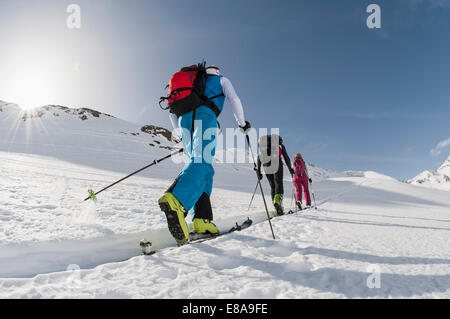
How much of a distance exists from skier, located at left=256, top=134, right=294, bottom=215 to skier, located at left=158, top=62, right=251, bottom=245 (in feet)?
8.63

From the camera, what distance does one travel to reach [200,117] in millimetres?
2627

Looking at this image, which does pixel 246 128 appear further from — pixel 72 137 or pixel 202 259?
pixel 72 137

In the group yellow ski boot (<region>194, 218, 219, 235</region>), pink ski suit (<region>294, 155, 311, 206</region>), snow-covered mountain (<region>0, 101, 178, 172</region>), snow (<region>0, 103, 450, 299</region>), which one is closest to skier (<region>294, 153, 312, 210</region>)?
pink ski suit (<region>294, 155, 311, 206</region>)

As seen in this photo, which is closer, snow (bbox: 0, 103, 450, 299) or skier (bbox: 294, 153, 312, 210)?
snow (bbox: 0, 103, 450, 299)

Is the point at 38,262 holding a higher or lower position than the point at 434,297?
lower

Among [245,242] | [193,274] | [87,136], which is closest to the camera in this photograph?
[193,274]

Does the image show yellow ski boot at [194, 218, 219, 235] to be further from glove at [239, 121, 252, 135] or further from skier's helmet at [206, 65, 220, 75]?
skier's helmet at [206, 65, 220, 75]

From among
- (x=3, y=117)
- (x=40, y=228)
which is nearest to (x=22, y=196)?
(x=40, y=228)

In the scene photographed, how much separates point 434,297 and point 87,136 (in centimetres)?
3233

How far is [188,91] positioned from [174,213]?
4.56 feet

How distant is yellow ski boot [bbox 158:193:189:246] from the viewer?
7.06ft

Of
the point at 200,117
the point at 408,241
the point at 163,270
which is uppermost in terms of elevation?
the point at 200,117
